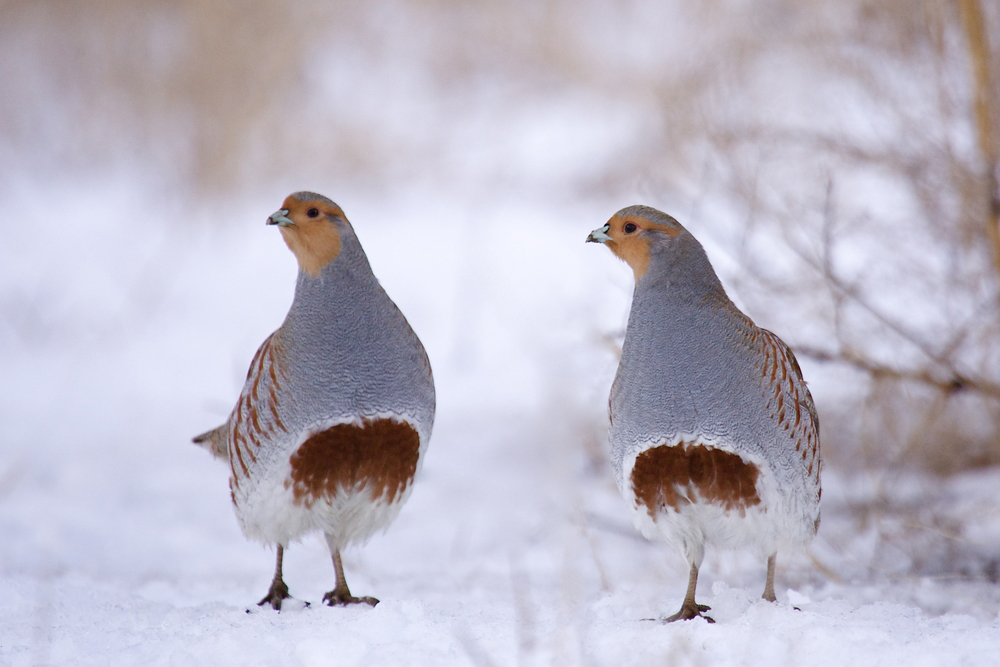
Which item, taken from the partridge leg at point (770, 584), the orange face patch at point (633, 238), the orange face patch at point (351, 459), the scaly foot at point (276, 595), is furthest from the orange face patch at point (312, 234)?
the partridge leg at point (770, 584)

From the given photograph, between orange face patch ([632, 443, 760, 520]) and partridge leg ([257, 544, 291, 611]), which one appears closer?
orange face patch ([632, 443, 760, 520])

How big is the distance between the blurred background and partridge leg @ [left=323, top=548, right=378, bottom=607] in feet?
2.39

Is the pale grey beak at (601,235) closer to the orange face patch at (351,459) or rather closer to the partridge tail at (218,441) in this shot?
the orange face patch at (351,459)

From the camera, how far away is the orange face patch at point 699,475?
92.6 inches

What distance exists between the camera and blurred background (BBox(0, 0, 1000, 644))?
4.08 metres

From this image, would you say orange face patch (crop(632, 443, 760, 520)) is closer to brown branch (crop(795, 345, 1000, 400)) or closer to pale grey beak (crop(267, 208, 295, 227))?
pale grey beak (crop(267, 208, 295, 227))

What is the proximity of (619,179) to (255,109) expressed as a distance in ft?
11.9

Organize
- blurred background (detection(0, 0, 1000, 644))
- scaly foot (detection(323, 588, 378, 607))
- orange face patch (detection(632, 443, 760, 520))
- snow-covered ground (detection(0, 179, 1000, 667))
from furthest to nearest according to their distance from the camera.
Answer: blurred background (detection(0, 0, 1000, 644)) < scaly foot (detection(323, 588, 378, 607)) < orange face patch (detection(632, 443, 760, 520)) < snow-covered ground (detection(0, 179, 1000, 667))

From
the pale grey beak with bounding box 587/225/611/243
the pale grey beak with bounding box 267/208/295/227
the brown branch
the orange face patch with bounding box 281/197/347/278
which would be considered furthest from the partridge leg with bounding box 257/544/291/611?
the brown branch

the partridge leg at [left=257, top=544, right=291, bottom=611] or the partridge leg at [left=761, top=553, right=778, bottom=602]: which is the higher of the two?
the partridge leg at [left=761, top=553, right=778, bottom=602]

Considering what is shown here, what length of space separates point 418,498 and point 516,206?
504cm

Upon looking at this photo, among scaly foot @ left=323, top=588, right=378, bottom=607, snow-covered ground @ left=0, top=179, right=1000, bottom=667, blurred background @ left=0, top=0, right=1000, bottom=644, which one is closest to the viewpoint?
snow-covered ground @ left=0, top=179, right=1000, bottom=667

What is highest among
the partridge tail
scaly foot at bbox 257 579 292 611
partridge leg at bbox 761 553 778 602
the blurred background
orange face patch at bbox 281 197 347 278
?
the blurred background

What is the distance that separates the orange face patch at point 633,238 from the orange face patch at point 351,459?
2.66ft
